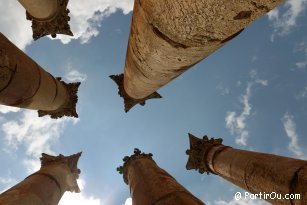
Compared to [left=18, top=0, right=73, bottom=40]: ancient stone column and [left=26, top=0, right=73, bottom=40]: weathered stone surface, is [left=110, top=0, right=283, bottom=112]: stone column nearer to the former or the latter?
[left=18, top=0, right=73, bottom=40]: ancient stone column

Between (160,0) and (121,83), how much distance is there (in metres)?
11.3

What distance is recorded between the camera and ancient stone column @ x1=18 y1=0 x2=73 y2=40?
408 inches

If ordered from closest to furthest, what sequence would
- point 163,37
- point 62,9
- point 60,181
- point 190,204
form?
1. point 163,37
2. point 190,204
3. point 60,181
4. point 62,9

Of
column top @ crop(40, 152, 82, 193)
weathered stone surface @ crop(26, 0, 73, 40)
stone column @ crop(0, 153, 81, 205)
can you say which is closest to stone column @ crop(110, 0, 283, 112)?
stone column @ crop(0, 153, 81, 205)

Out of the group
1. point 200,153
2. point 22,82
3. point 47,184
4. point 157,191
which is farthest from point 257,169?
point 22,82

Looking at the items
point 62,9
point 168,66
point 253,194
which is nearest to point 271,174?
point 253,194

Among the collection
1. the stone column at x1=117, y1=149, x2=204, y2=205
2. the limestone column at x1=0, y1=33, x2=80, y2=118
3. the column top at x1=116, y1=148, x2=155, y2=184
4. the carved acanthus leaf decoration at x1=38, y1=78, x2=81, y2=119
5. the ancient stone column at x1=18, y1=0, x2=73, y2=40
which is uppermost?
the ancient stone column at x1=18, y1=0, x2=73, y2=40

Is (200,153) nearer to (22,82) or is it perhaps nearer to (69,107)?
(69,107)

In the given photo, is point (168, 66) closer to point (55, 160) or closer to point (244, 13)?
point (244, 13)

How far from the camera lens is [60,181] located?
33.0ft

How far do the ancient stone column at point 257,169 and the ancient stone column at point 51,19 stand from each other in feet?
22.8

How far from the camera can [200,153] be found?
1294 centimetres

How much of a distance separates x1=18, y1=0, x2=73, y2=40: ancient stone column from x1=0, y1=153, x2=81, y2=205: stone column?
446 centimetres

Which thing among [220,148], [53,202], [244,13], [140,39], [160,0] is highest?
[220,148]
